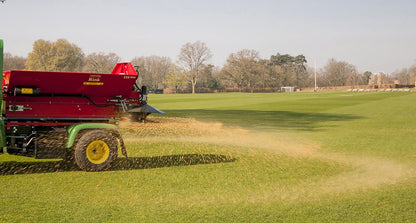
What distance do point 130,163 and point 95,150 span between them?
1.06 metres

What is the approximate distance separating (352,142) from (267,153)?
361 centimetres

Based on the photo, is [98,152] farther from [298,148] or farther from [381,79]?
[381,79]

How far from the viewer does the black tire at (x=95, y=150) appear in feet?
25.9

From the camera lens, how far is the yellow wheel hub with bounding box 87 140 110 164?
315 inches

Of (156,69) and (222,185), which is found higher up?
(156,69)

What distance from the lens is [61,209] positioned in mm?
5449

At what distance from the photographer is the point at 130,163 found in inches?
352

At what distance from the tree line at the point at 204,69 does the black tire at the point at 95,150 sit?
Answer: 5133cm

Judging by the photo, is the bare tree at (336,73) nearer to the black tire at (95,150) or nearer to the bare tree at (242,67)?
the bare tree at (242,67)

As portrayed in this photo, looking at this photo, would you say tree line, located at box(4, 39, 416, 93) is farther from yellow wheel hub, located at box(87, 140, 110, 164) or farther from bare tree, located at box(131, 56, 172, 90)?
yellow wheel hub, located at box(87, 140, 110, 164)

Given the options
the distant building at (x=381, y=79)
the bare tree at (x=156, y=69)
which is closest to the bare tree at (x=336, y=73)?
the distant building at (x=381, y=79)

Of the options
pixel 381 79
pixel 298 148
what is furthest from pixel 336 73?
pixel 298 148

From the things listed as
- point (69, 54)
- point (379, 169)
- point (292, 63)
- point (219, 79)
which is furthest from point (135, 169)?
point (292, 63)

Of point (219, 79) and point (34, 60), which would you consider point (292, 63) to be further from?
point (34, 60)
